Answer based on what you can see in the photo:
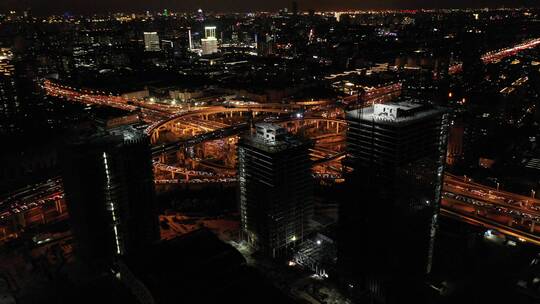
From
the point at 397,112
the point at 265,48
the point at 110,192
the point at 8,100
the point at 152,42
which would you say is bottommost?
the point at 110,192

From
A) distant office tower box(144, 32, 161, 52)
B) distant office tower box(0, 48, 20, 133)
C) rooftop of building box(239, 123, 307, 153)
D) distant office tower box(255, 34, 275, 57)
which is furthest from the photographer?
distant office tower box(144, 32, 161, 52)

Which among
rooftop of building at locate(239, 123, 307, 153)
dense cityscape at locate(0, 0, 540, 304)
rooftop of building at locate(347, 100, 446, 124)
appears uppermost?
rooftop of building at locate(347, 100, 446, 124)

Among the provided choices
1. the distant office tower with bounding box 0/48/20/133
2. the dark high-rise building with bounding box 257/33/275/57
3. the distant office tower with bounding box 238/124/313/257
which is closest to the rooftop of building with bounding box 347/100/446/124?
the distant office tower with bounding box 238/124/313/257

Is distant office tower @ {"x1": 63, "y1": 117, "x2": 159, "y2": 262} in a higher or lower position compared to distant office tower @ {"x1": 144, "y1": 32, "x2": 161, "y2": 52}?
lower

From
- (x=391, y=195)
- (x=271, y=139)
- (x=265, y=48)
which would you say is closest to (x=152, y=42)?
(x=265, y=48)

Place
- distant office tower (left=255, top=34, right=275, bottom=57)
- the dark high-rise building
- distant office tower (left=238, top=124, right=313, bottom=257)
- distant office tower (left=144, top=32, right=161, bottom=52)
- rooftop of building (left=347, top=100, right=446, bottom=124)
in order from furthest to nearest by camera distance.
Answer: distant office tower (left=144, top=32, right=161, bottom=52)
distant office tower (left=255, top=34, right=275, bottom=57)
the dark high-rise building
distant office tower (left=238, top=124, right=313, bottom=257)
rooftop of building (left=347, top=100, right=446, bottom=124)

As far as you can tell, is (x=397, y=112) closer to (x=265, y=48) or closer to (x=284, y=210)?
(x=284, y=210)

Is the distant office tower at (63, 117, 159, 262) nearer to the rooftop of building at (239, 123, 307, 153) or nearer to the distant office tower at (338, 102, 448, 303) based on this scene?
the rooftop of building at (239, 123, 307, 153)

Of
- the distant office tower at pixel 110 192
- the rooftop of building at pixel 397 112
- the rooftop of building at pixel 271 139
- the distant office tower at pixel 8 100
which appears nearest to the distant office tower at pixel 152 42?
the distant office tower at pixel 8 100
